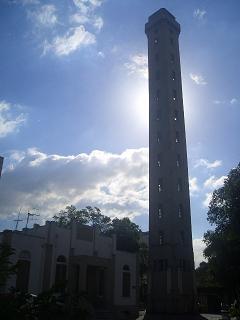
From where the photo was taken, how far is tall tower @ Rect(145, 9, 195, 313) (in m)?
41.6

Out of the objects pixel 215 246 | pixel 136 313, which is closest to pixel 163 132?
pixel 215 246

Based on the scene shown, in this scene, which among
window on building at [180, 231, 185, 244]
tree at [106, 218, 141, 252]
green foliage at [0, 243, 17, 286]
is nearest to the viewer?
green foliage at [0, 243, 17, 286]

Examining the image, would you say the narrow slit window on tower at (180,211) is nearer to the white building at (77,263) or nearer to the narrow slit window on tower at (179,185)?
the narrow slit window on tower at (179,185)

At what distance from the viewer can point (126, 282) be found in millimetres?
39875

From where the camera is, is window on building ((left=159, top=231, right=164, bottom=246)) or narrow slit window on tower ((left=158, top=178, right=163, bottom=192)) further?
narrow slit window on tower ((left=158, top=178, right=163, bottom=192))

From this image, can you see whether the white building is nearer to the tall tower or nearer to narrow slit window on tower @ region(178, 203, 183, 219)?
the tall tower

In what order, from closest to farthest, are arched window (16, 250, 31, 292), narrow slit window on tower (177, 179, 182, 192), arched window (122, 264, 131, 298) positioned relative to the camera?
arched window (16, 250, 31, 292) → arched window (122, 264, 131, 298) → narrow slit window on tower (177, 179, 182, 192)

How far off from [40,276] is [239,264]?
1966cm

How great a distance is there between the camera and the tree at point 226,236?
3566 cm

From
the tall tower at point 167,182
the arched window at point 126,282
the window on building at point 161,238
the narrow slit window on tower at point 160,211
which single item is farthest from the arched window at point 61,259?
the narrow slit window on tower at point 160,211

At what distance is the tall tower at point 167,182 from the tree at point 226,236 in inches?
147

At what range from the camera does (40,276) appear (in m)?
31.3

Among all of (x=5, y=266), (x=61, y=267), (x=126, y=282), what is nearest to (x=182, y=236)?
(x=126, y=282)

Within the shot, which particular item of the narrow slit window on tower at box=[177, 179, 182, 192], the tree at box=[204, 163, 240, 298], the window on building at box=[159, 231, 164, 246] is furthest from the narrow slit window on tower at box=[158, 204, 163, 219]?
the tree at box=[204, 163, 240, 298]
